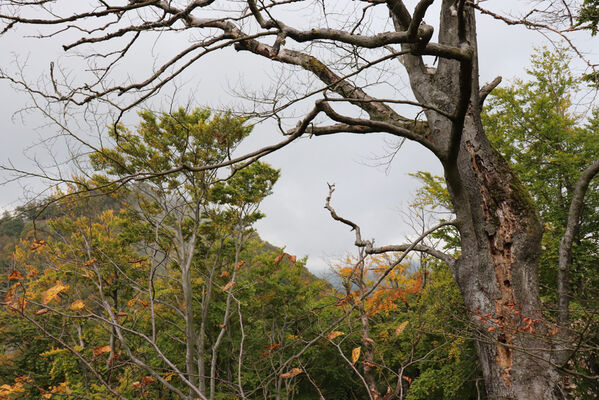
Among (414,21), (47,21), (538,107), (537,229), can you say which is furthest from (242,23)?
(538,107)

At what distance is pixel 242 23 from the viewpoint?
3.69 m

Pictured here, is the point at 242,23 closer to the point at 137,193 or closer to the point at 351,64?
the point at 351,64

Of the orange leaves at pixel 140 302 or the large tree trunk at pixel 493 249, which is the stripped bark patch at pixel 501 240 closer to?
the large tree trunk at pixel 493 249

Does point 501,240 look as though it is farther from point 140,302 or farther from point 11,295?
point 11,295

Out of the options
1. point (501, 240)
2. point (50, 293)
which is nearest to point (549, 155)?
point (501, 240)

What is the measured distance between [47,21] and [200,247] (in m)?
8.76

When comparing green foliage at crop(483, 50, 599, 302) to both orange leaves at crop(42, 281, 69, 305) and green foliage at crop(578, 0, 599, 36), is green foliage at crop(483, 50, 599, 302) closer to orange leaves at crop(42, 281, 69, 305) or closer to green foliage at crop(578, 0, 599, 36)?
green foliage at crop(578, 0, 599, 36)

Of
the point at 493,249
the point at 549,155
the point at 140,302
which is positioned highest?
the point at 549,155

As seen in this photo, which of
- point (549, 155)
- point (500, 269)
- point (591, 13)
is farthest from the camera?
point (549, 155)

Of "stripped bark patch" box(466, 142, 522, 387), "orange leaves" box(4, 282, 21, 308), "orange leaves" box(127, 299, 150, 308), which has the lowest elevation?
"orange leaves" box(127, 299, 150, 308)

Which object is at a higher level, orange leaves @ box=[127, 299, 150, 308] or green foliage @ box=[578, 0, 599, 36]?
green foliage @ box=[578, 0, 599, 36]

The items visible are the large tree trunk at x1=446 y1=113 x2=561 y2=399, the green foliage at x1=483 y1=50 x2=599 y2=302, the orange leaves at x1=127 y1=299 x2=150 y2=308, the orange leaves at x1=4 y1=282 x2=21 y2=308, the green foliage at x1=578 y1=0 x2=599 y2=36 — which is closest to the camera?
the orange leaves at x1=4 y1=282 x2=21 y2=308

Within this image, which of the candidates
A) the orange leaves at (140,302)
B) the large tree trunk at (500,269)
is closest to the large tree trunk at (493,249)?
the large tree trunk at (500,269)

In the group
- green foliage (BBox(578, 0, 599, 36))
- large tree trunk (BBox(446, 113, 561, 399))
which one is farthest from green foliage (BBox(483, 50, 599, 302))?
large tree trunk (BBox(446, 113, 561, 399))
